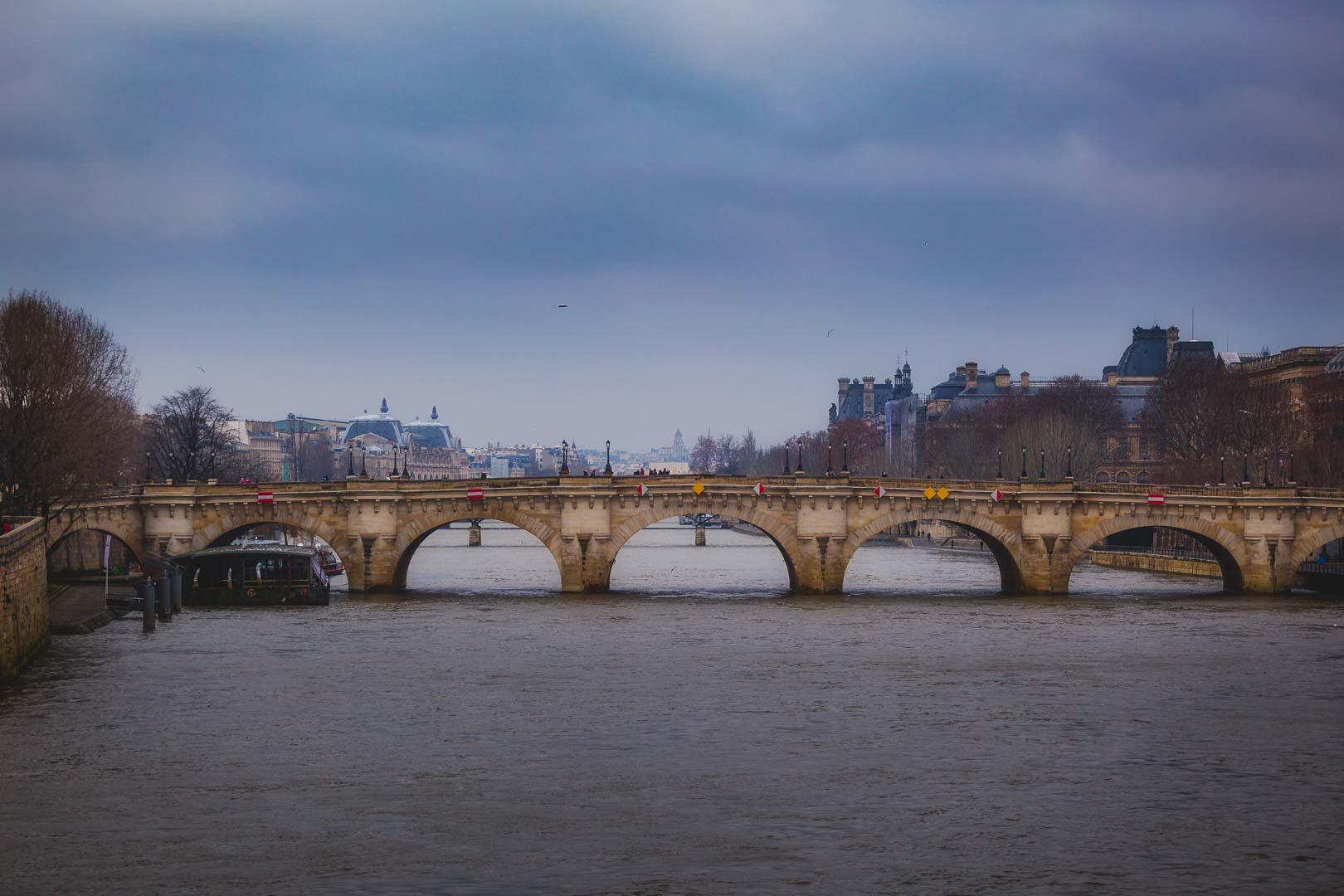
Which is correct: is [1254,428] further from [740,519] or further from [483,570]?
[740,519]

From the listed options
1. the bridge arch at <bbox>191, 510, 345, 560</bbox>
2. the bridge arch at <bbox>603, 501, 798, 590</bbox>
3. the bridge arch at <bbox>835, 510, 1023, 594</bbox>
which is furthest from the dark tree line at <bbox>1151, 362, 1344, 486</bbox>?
the bridge arch at <bbox>191, 510, 345, 560</bbox>

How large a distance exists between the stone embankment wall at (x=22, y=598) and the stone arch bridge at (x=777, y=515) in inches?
875

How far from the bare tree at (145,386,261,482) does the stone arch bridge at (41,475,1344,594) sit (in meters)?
34.5

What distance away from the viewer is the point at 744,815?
34500 millimetres

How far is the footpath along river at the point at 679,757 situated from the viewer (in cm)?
3080

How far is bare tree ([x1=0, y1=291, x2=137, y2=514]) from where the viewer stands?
73625 mm

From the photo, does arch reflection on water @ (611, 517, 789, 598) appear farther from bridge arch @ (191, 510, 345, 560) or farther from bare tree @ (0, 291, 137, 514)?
bare tree @ (0, 291, 137, 514)

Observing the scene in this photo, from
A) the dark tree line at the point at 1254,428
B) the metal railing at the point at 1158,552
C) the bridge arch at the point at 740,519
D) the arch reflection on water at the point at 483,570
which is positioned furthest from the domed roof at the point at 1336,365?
the bridge arch at the point at 740,519

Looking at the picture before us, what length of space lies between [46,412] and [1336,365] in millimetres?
96761

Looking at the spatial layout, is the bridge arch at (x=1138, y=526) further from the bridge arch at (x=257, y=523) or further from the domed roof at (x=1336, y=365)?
the domed roof at (x=1336, y=365)

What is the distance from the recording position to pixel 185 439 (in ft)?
404

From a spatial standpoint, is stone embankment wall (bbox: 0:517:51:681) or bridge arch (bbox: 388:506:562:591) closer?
stone embankment wall (bbox: 0:517:51:681)

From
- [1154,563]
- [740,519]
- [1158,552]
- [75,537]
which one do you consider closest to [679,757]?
[740,519]

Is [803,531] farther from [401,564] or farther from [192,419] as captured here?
[192,419]
